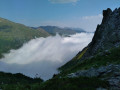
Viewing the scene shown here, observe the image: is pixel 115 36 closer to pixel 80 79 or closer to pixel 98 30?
pixel 98 30

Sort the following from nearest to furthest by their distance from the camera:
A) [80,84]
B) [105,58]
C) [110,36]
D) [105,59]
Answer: [80,84], [105,59], [105,58], [110,36]

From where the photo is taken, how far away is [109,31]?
6188 centimetres

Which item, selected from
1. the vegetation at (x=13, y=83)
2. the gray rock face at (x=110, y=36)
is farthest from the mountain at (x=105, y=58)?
the vegetation at (x=13, y=83)

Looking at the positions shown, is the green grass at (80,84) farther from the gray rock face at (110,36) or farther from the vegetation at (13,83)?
the gray rock face at (110,36)

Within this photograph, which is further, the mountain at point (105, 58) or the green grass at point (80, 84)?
the mountain at point (105, 58)

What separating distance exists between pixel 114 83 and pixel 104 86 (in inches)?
43.7

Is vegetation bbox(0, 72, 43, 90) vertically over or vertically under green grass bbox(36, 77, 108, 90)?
over

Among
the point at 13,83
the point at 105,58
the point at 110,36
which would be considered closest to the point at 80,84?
the point at 105,58

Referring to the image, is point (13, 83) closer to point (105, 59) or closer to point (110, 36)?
point (105, 59)

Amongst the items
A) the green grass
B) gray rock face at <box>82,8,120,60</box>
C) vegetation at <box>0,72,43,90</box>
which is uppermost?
gray rock face at <box>82,8,120,60</box>

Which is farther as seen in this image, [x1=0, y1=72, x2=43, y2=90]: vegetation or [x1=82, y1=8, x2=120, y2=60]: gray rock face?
[x1=82, y1=8, x2=120, y2=60]: gray rock face

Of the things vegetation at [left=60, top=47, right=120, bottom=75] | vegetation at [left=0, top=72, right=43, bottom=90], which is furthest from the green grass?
vegetation at [left=60, top=47, right=120, bottom=75]

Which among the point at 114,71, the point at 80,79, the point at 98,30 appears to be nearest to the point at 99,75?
the point at 114,71

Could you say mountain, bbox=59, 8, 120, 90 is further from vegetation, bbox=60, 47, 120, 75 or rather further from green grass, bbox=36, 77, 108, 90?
green grass, bbox=36, 77, 108, 90
